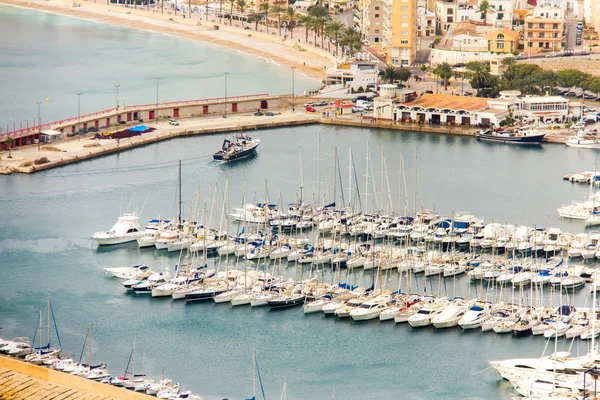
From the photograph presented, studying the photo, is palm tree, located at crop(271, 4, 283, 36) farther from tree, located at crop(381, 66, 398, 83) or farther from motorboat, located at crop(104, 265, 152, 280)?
motorboat, located at crop(104, 265, 152, 280)

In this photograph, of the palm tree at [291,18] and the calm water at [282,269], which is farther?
the palm tree at [291,18]

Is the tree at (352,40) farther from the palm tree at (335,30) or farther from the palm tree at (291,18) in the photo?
the palm tree at (291,18)

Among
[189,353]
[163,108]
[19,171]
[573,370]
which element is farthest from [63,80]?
[573,370]

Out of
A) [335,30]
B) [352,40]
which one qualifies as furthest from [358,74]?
[335,30]

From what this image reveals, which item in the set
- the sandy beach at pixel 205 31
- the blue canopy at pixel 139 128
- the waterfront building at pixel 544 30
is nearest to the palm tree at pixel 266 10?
the sandy beach at pixel 205 31

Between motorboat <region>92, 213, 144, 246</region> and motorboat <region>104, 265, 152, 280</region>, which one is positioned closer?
motorboat <region>104, 265, 152, 280</region>

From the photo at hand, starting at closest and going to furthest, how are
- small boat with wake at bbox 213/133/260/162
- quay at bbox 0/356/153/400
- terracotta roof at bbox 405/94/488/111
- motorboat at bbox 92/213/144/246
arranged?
1. quay at bbox 0/356/153/400
2. motorboat at bbox 92/213/144/246
3. small boat with wake at bbox 213/133/260/162
4. terracotta roof at bbox 405/94/488/111

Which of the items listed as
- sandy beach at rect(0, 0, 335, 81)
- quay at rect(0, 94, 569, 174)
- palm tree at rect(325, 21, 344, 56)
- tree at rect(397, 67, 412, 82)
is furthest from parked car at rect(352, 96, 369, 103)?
palm tree at rect(325, 21, 344, 56)
